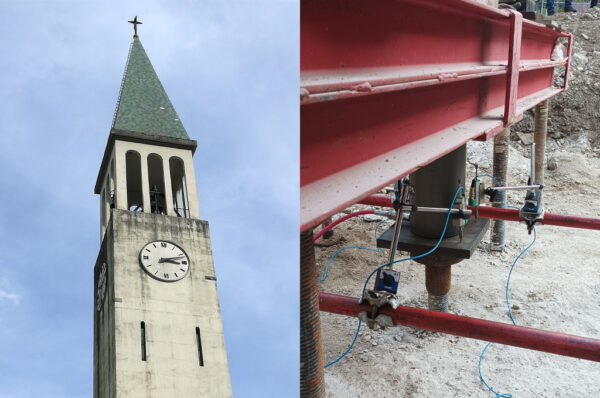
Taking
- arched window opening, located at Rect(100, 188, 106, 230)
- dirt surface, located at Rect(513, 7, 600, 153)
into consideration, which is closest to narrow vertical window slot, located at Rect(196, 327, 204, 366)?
arched window opening, located at Rect(100, 188, 106, 230)

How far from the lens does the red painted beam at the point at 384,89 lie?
2.51 m

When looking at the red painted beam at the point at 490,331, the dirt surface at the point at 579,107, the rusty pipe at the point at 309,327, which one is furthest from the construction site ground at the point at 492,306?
the red painted beam at the point at 490,331

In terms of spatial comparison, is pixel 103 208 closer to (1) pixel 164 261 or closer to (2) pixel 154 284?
(1) pixel 164 261

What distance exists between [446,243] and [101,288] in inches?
599

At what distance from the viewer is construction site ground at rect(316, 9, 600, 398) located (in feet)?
27.7

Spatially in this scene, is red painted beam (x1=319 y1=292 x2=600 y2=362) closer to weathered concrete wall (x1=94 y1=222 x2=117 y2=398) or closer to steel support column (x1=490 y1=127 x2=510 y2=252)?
steel support column (x1=490 y1=127 x2=510 y2=252)

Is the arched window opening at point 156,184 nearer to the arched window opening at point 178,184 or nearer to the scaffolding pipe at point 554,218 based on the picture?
the arched window opening at point 178,184

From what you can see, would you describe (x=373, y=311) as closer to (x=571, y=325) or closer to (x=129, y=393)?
(x=571, y=325)

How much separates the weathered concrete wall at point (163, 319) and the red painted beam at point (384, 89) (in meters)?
13.8

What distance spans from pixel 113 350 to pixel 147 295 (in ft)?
6.44

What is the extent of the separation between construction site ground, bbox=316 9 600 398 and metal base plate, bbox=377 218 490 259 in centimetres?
217

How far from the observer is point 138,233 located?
60.5 ft

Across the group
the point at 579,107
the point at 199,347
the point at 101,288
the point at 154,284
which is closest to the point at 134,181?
the point at 101,288

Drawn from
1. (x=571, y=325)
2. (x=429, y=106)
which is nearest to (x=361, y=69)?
(x=429, y=106)
